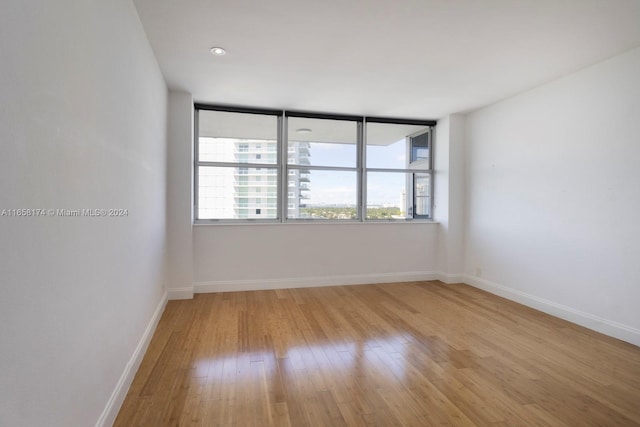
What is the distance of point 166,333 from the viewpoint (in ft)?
9.94

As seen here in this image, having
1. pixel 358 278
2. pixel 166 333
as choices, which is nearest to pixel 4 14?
pixel 166 333

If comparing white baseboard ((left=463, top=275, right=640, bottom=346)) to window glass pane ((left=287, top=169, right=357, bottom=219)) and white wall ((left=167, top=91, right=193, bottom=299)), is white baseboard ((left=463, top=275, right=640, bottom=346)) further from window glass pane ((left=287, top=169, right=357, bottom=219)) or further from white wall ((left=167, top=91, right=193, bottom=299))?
white wall ((left=167, top=91, right=193, bottom=299))

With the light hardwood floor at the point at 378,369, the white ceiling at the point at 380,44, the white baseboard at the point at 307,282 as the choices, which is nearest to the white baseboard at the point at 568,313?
the light hardwood floor at the point at 378,369

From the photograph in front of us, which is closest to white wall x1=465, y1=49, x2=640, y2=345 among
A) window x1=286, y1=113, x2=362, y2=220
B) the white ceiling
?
the white ceiling

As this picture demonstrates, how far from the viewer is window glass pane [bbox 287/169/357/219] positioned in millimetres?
4891

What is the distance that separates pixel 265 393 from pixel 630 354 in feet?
9.74

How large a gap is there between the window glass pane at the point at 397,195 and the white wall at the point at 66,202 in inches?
142

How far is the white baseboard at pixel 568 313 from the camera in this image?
292 cm

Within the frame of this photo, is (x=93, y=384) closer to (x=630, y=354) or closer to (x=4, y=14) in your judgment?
(x=4, y=14)

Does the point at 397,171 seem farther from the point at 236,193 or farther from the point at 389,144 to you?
the point at 236,193

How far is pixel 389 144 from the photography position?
210 inches

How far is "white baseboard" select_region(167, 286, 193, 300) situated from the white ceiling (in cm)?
249

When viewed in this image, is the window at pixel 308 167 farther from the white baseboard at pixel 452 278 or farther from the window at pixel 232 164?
the white baseboard at pixel 452 278

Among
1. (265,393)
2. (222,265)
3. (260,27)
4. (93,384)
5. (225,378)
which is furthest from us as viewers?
(222,265)
